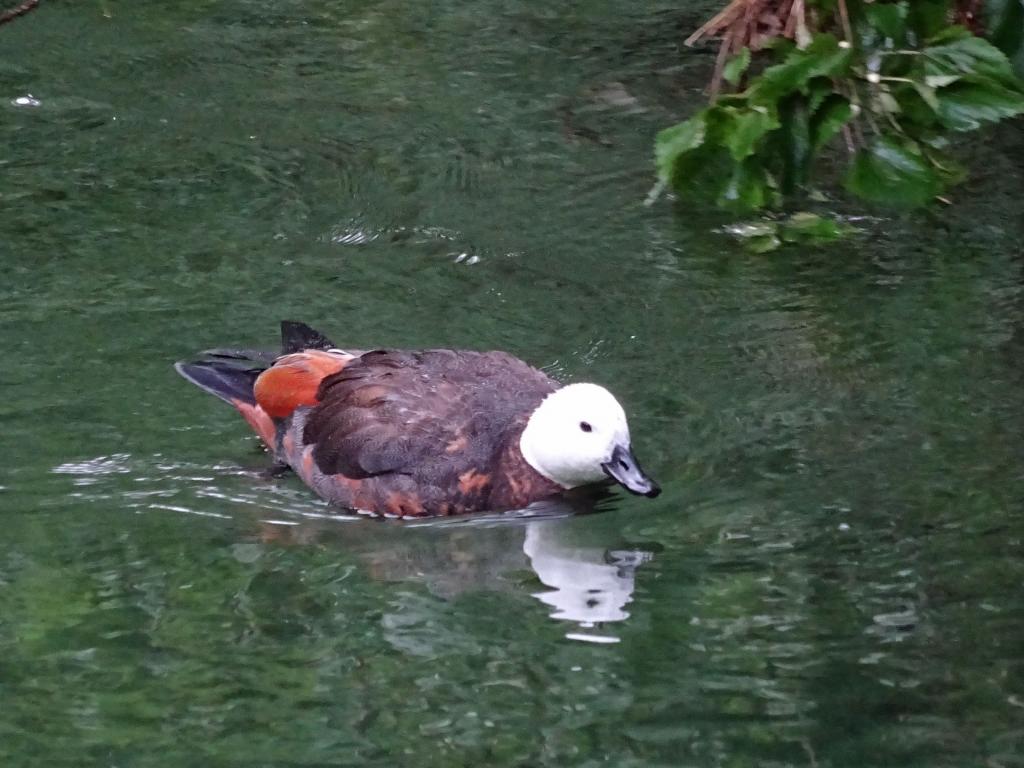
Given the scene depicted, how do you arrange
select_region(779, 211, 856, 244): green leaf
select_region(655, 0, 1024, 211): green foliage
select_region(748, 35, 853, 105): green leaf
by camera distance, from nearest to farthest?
select_region(655, 0, 1024, 211): green foliage → select_region(748, 35, 853, 105): green leaf → select_region(779, 211, 856, 244): green leaf

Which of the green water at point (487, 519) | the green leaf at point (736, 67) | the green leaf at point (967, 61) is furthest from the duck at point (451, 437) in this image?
the green leaf at point (967, 61)

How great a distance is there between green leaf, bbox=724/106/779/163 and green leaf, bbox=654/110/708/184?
194 mm

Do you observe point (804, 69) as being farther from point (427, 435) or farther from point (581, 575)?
point (581, 575)

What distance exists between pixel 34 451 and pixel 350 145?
4065 millimetres

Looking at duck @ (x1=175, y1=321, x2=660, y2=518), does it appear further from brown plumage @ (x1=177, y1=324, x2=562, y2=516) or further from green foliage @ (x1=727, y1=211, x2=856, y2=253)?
green foliage @ (x1=727, y1=211, x2=856, y2=253)

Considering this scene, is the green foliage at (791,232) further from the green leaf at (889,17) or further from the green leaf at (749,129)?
the green leaf at (889,17)

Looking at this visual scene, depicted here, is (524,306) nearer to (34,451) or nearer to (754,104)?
(754,104)

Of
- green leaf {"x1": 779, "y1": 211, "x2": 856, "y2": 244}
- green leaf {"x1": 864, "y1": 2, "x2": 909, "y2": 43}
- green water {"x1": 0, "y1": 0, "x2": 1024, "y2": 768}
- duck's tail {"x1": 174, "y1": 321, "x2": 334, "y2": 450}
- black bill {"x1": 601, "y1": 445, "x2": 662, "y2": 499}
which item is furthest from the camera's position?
green leaf {"x1": 779, "y1": 211, "x2": 856, "y2": 244}

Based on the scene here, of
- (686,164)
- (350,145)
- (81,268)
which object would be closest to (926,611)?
(686,164)

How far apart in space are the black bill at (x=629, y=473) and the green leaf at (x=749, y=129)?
1509 mm

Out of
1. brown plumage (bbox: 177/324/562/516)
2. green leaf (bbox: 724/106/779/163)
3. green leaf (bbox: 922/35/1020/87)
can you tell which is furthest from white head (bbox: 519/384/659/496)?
green leaf (bbox: 922/35/1020/87)

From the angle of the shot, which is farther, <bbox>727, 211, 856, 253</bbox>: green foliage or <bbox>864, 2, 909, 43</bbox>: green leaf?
<bbox>727, 211, 856, 253</bbox>: green foliage

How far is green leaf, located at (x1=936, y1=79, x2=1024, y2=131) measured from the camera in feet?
21.5

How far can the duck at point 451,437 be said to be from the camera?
21.2 feet
